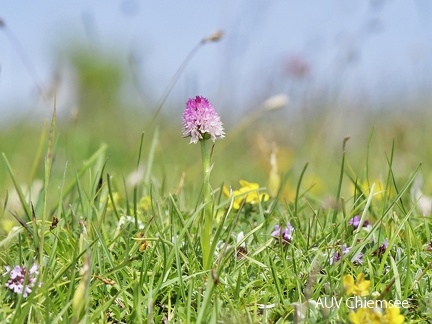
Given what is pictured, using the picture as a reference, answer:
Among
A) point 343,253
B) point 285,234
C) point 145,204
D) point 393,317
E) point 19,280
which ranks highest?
point 145,204

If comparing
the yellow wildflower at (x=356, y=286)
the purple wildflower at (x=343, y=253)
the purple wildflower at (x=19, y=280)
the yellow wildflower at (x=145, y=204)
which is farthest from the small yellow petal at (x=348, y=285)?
the yellow wildflower at (x=145, y=204)

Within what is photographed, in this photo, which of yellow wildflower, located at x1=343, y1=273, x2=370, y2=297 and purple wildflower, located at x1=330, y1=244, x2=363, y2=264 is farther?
purple wildflower, located at x1=330, y1=244, x2=363, y2=264

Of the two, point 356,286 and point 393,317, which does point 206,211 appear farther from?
point 393,317

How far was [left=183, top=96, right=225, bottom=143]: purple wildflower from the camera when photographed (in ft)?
4.87

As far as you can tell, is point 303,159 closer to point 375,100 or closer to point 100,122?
point 375,100

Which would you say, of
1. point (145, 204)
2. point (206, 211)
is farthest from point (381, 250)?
point (145, 204)

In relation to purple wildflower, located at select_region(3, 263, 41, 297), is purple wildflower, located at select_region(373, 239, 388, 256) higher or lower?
higher

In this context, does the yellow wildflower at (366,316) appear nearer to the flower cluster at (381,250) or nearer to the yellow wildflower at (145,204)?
the flower cluster at (381,250)

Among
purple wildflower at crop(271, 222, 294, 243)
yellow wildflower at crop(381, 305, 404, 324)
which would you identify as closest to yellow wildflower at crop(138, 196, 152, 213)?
purple wildflower at crop(271, 222, 294, 243)

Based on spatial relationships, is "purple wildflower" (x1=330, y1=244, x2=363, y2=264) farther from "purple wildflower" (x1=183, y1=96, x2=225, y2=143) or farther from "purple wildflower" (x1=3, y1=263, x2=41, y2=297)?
"purple wildflower" (x1=3, y1=263, x2=41, y2=297)

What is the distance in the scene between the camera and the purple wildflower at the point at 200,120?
148 centimetres

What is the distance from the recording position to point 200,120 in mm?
1487

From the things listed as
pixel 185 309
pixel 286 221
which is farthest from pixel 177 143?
pixel 185 309

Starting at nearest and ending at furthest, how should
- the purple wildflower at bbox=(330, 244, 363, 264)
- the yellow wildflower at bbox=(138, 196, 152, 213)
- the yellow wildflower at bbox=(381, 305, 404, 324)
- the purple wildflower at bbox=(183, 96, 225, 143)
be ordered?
the yellow wildflower at bbox=(381, 305, 404, 324)
the purple wildflower at bbox=(183, 96, 225, 143)
the purple wildflower at bbox=(330, 244, 363, 264)
the yellow wildflower at bbox=(138, 196, 152, 213)
